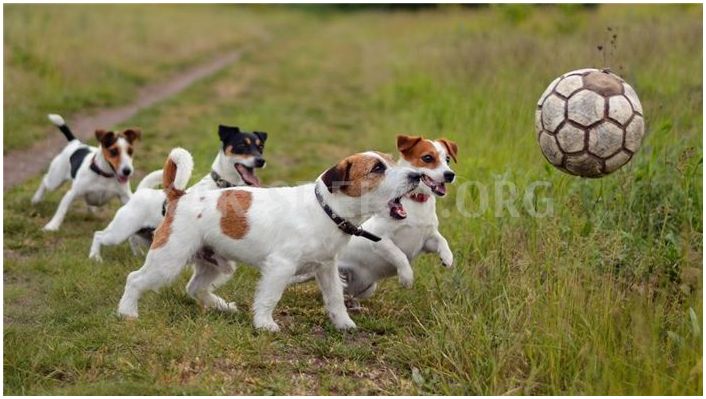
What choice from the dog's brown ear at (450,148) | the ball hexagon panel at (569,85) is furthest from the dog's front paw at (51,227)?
the ball hexagon panel at (569,85)

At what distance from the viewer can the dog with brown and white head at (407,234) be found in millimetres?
5641

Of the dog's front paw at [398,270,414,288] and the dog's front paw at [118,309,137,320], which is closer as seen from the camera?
the dog's front paw at [118,309,137,320]

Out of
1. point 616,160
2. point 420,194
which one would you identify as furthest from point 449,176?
point 616,160

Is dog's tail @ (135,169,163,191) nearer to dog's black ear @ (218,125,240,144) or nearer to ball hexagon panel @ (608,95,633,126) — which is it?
dog's black ear @ (218,125,240,144)

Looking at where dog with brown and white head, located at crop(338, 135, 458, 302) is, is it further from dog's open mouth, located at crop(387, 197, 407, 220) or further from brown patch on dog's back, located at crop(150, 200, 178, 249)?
brown patch on dog's back, located at crop(150, 200, 178, 249)

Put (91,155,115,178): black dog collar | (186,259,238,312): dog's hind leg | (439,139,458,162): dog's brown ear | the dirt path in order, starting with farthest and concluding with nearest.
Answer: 1. the dirt path
2. (91,155,115,178): black dog collar
3. (439,139,458,162): dog's brown ear
4. (186,259,238,312): dog's hind leg

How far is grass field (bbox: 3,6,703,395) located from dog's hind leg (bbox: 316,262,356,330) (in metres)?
0.08

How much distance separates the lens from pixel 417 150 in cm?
576

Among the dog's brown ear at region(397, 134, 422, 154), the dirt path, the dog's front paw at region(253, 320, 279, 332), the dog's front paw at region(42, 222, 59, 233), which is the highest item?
the dog's brown ear at region(397, 134, 422, 154)

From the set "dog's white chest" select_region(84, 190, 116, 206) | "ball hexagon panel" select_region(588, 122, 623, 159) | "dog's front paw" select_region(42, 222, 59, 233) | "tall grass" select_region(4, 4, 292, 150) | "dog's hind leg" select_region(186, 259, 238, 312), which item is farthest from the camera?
"tall grass" select_region(4, 4, 292, 150)

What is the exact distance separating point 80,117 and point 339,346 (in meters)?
9.44

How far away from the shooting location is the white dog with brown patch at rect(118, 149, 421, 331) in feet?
16.4

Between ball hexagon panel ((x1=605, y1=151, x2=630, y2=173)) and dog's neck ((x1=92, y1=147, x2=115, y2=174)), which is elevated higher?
ball hexagon panel ((x1=605, y1=151, x2=630, y2=173))

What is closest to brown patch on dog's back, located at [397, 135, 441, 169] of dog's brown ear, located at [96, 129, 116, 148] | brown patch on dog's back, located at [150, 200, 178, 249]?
brown patch on dog's back, located at [150, 200, 178, 249]
